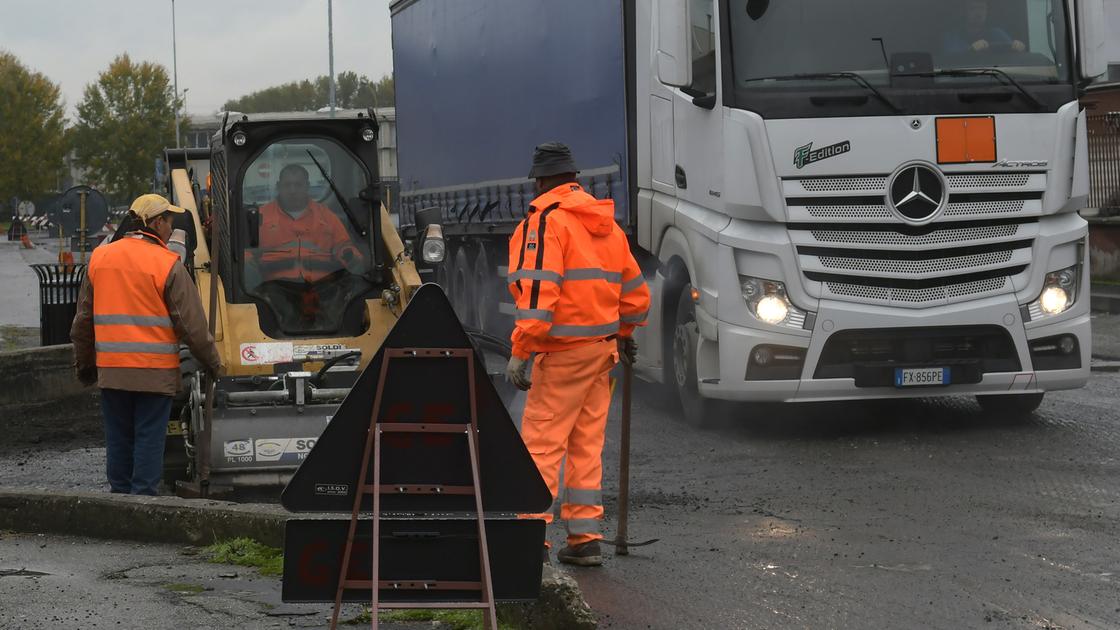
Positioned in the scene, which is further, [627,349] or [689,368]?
[689,368]

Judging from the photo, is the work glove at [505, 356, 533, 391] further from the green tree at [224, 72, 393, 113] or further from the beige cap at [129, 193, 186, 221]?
the green tree at [224, 72, 393, 113]

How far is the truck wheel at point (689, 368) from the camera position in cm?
1149

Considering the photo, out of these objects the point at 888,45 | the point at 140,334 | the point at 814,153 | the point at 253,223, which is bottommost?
the point at 140,334

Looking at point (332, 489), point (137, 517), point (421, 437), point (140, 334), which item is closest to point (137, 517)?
point (137, 517)

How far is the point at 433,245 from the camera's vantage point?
10.9 metres

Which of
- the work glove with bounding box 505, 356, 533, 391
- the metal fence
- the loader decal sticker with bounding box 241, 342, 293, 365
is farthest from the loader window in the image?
the metal fence

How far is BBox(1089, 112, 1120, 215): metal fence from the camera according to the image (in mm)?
23984

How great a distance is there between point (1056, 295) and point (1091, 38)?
1746mm

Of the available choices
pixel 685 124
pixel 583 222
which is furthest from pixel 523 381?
pixel 685 124

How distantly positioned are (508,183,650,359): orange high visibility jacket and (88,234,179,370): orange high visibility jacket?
2376mm

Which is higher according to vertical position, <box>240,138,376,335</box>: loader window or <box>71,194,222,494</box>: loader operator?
<box>240,138,376,335</box>: loader window

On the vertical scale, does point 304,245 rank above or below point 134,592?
above

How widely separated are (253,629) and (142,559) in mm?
1611

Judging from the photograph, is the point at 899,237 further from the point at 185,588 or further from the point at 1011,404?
the point at 185,588
